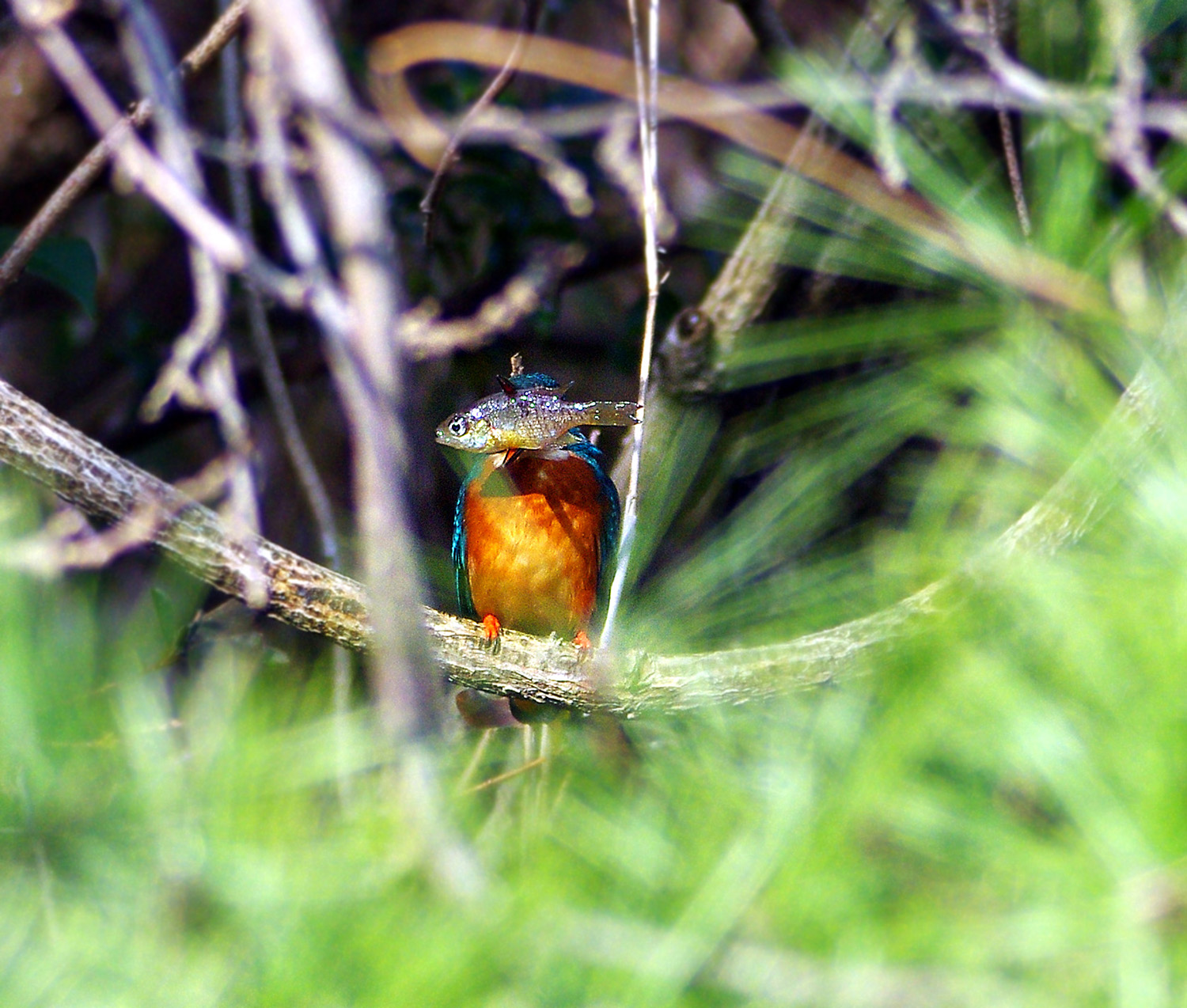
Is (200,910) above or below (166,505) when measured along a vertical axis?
below

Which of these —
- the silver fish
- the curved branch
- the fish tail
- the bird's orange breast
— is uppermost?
the bird's orange breast

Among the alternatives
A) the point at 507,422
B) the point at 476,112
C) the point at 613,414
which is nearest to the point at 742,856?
the point at 613,414

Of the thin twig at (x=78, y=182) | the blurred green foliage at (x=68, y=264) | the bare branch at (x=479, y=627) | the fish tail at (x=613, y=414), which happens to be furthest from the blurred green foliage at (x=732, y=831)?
the blurred green foliage at (x=68, y=264)

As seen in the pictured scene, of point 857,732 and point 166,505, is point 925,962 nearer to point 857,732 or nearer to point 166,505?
point 857,732

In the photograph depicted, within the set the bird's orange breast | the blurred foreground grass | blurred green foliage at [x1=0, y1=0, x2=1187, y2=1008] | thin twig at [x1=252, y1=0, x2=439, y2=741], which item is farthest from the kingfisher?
thin twig at [x1=252, y1=0, x2=439, y2=741]

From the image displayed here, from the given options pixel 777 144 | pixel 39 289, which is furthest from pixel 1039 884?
pixel 39 289

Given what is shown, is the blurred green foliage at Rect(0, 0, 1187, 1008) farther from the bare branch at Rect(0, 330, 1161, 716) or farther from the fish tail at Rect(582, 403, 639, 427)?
the fish tail at Rect(582, 403, 639, 427)
